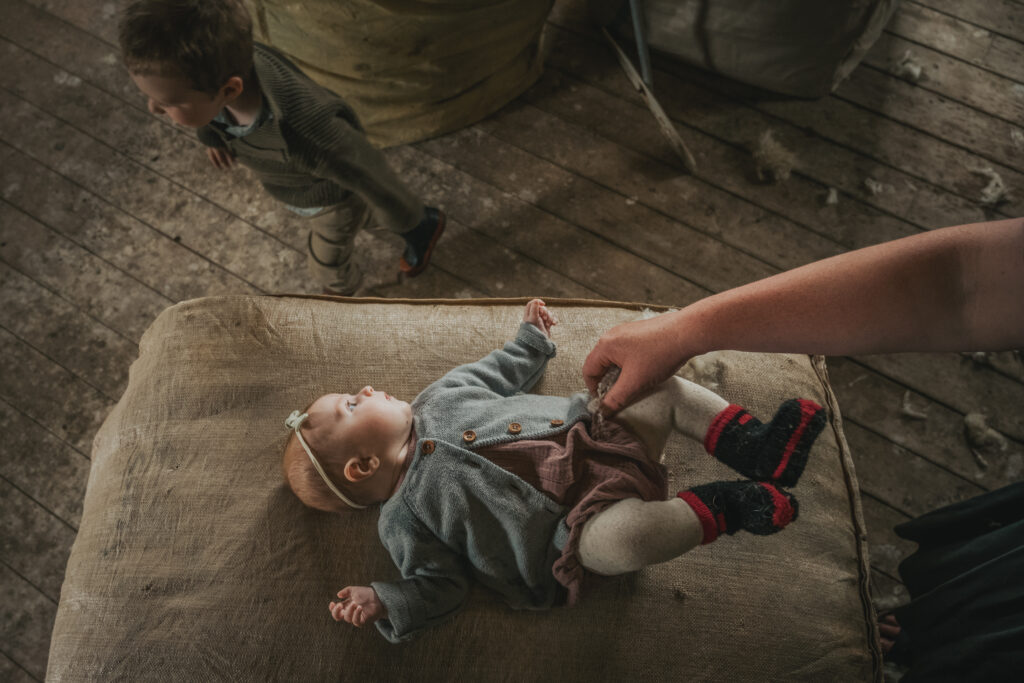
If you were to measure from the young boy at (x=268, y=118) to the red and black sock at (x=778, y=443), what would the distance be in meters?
1.10

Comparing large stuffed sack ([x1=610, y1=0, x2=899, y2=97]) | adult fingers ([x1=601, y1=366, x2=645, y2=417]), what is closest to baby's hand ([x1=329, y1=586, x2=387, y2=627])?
adult fingers ([x1=601, y1=366, x2=645, y2=417])

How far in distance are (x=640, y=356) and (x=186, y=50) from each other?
3.47 feet

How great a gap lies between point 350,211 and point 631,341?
3.36 ft

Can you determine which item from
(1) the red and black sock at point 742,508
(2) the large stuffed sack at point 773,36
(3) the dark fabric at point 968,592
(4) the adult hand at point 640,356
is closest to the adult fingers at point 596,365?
(4) the adult hand at point 640,356

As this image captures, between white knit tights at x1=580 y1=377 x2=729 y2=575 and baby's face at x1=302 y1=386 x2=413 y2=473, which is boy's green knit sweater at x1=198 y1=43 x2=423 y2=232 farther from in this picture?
white knit tights at x1=580 y1=377 x2=729 y2=575

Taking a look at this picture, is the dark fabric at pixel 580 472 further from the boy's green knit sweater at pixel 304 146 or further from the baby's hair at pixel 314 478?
the boy's green knit sweater at pixel 304 146

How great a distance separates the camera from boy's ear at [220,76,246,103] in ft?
4.18

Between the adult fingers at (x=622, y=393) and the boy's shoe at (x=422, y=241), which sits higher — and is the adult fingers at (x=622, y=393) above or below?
above

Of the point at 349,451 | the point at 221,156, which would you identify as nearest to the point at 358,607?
the point at 349,451

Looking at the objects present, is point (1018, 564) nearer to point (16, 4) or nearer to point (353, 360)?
point (353, 360)

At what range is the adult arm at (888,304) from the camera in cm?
70

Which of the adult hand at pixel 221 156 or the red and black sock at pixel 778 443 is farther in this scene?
the adult hand at pixel 221 156

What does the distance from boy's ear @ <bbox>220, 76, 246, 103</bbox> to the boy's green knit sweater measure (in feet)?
0.22

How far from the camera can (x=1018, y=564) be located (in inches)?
37.8
